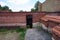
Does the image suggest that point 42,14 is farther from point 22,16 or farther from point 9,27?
point 9,27

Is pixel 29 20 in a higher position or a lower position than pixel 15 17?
lower

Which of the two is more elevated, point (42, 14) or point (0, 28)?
point (42, 14)

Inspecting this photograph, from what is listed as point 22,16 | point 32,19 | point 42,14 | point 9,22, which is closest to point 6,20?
point 9,22

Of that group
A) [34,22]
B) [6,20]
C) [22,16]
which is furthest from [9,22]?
[34,22]

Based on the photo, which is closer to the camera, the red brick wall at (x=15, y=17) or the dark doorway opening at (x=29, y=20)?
the red brick wall at (x=15, y=17)

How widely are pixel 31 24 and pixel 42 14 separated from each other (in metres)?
1.30

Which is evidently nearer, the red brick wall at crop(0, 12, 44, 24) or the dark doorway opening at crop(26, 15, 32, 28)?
the red brick wall at crop(0, 12, 44, 24)

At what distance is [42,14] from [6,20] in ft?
10.1

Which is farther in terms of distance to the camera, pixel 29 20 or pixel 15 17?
pixel 29 20

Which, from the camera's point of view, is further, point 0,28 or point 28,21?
point 28,21

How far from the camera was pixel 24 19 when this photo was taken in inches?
506

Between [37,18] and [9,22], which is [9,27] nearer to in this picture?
[9,22]

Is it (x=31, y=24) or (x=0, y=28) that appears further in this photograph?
(x=31, y=24)

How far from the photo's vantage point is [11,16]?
503 inches
